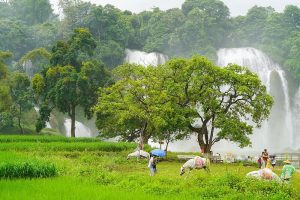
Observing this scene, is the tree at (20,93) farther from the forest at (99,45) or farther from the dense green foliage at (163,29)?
the dense green foliage at (163,29)

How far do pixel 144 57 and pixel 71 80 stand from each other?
29.5 m

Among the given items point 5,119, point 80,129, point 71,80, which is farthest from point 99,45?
point 71,80

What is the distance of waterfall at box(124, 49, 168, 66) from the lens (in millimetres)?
69812

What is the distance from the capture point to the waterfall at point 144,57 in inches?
2749

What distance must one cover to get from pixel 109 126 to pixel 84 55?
33.4ft

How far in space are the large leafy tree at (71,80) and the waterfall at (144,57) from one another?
21776mm

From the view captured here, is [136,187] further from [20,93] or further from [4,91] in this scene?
[20,93]

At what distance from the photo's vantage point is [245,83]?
3606 cm

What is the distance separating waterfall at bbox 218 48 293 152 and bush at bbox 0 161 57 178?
48693 millimetres

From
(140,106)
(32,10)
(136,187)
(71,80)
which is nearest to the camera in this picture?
(136,187)

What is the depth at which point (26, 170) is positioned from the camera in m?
15.8

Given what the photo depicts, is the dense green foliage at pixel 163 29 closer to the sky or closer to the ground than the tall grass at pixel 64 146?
closer to the sky

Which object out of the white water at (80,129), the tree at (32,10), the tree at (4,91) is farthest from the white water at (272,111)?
the tree at (32,10)

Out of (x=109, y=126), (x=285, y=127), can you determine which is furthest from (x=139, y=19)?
(x=109, y=126)
